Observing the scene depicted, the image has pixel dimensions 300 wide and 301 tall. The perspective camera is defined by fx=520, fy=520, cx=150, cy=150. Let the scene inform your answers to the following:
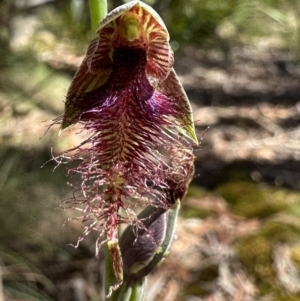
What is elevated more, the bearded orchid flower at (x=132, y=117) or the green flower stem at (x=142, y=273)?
the bearded orchid flower at (x=132, y=117)

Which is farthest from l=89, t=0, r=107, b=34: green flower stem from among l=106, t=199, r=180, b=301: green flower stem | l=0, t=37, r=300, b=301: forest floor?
l=0, t=37, r=300, b=301: forest floor

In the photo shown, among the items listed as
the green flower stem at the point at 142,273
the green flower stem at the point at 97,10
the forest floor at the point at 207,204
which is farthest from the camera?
the forest floor at the point at 207,204

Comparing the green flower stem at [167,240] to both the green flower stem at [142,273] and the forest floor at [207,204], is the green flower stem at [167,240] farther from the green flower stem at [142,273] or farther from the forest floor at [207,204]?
the forest floor at [207,204]

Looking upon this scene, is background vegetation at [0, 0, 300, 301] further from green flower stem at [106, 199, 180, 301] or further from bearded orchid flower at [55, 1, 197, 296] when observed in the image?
green flower stem at [106, 199, 180, 301]

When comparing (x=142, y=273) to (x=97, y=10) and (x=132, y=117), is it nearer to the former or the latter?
(x=132, y=117)

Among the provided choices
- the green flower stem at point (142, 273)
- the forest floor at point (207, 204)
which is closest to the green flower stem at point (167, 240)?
the green flower stem at point (142, 273)

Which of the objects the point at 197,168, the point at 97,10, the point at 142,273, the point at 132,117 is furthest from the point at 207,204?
the point at 97,10
